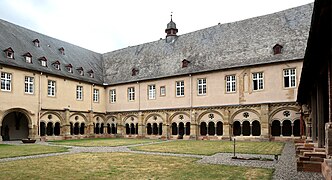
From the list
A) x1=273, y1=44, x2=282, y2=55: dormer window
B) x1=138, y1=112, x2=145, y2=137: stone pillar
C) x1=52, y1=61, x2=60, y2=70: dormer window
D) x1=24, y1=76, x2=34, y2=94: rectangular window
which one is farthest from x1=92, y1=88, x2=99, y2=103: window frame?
x1=273, y1=44, x2=282, y2=55: dormer window

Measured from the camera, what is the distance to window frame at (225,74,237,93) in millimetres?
26000

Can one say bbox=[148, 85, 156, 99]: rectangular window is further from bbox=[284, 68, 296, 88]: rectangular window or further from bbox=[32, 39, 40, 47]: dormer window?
bbox=[284, 68, 296, 88]: rectangular window

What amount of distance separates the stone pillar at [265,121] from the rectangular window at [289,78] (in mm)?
2331

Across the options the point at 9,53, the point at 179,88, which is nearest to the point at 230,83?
the point at 179,88

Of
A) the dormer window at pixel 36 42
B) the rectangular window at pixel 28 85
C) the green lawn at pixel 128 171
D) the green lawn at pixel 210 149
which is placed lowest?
the green lawn at pixel 210 149

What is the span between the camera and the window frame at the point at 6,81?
2378 cm

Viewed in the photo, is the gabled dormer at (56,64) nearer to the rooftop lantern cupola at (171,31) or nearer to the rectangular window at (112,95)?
the rectangular window at (112,95)

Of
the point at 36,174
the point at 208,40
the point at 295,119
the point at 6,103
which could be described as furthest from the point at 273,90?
the point at 6,103

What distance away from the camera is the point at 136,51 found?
35.6 meters

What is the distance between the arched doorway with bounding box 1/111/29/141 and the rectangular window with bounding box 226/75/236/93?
1860cm

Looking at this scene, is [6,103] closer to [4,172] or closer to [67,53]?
[67,53]

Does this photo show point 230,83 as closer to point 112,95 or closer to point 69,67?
point 112,95

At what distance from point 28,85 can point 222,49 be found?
17.8 meters

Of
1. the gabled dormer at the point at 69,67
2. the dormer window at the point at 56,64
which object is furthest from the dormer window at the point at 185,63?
the dormer window at the point at 56,64
